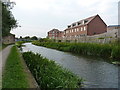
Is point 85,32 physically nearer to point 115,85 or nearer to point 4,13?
point 4,13

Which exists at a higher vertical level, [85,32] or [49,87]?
[85,32]

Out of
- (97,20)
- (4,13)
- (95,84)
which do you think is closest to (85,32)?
(97,20)

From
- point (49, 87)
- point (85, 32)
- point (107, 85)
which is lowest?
point (107, 85)

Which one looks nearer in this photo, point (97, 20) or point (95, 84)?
point (95, 84)

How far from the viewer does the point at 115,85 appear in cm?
678

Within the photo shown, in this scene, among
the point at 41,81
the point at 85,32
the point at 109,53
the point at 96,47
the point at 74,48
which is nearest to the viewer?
the point at 41,81

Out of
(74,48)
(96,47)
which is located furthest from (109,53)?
(74,48)

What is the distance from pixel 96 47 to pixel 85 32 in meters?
31.6

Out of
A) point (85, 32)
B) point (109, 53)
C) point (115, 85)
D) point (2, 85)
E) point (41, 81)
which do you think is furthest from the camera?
point (85, 32)

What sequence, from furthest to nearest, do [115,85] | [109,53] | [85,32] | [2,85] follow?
[85,32], [109,53], [115,85], [2,85]

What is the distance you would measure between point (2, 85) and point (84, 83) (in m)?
3.76

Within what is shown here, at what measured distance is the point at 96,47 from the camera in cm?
1816

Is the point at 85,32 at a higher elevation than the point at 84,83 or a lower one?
higher

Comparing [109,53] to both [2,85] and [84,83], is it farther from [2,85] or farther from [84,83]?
[2,85]
